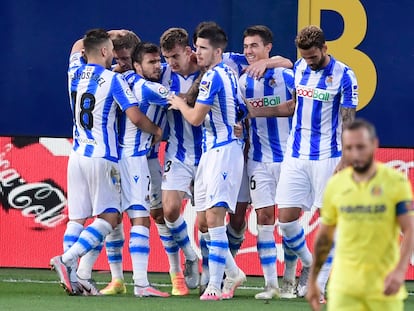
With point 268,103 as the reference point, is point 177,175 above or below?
below

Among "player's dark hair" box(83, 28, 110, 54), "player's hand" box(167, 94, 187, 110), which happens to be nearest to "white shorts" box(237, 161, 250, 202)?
"player's hand" box(167, 94, 187, 110)

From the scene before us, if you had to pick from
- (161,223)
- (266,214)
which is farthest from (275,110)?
(161,223)

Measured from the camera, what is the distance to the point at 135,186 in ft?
32.3

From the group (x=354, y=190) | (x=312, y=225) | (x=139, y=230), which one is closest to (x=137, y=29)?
(x=312, y=225)

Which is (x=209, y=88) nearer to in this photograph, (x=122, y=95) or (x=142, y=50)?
(x=122, y=95)

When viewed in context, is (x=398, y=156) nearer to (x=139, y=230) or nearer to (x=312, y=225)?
(x=312, y=225)

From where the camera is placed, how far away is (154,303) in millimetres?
9203

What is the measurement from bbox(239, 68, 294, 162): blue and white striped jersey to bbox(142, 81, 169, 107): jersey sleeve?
0.66 meters

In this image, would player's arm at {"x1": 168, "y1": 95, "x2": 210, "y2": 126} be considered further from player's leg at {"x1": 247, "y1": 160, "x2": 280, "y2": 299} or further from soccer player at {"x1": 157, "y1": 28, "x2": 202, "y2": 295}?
player's leg at {"x1": 247, "y1": 160, "x2": 280, "y2": 299}

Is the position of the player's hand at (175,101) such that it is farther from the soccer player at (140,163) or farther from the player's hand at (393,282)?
the player's hand at (393,282)

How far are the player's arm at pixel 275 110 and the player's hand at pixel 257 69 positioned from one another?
0.23 m

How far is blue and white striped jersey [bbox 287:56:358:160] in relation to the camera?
9477 millimetres

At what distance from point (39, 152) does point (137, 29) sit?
1920mm

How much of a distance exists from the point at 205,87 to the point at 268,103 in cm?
82
